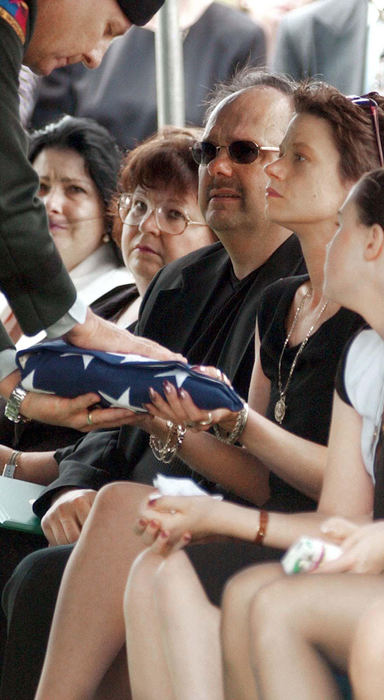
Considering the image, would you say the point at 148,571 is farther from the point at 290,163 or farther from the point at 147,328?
the point at 147,328

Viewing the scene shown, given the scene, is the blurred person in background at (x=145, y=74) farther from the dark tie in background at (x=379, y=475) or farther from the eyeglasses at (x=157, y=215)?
the dark tie in background at (x=379, y=475)

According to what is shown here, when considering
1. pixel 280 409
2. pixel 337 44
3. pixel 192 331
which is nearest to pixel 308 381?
pixel 280 409

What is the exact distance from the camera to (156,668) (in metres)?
0.82

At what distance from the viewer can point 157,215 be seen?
1.53 m

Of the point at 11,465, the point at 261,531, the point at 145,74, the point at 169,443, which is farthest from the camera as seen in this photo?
the point at 145,74

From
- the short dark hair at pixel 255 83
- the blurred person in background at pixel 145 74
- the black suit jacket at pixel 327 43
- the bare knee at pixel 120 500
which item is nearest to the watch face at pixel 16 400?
the bare knee at pixel 120 500

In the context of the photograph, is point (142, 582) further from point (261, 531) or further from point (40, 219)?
point (40, 219)

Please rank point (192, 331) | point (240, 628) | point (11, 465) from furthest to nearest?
1. point (11, 465)
2. point (192, 331)
3. point (240, 628)

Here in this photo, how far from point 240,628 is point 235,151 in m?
0.65

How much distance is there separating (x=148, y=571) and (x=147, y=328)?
0.49 m

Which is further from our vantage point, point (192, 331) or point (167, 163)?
point (167, 163)

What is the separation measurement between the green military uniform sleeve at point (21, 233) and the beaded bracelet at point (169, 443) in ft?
0.50

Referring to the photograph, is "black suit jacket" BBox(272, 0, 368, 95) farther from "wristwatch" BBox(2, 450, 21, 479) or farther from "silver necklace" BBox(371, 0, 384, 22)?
"wristwatch" BBox(2, 450, 21, 479)

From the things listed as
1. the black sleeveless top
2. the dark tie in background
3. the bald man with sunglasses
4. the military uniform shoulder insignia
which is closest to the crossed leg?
the dark tie in background
